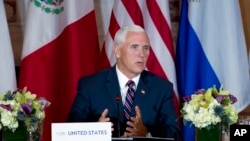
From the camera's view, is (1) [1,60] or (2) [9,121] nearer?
(2) [9,121]

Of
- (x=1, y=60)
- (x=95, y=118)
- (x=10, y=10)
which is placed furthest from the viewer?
(x=10, y=10)

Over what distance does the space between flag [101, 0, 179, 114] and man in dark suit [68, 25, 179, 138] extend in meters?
0.97

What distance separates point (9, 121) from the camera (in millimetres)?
2986

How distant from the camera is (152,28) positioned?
4938 millimetres

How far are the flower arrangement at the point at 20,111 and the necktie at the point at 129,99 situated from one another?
66cm

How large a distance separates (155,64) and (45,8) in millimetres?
1039

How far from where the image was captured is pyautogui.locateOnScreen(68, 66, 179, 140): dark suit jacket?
3.68m

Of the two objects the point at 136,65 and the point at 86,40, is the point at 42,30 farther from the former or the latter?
the point at 136,65

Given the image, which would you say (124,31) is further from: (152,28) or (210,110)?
(152,28)

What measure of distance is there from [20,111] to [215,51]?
2304mm

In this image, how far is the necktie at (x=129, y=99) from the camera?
12.1ft

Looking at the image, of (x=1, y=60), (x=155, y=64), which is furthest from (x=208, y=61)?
(x=1, y=60)

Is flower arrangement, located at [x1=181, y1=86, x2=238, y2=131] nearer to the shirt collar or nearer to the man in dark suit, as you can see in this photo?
the man in dark suit

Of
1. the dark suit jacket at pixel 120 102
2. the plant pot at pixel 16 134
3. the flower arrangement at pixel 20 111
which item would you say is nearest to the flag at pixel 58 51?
the dark suit jacket at pixel 120 102
